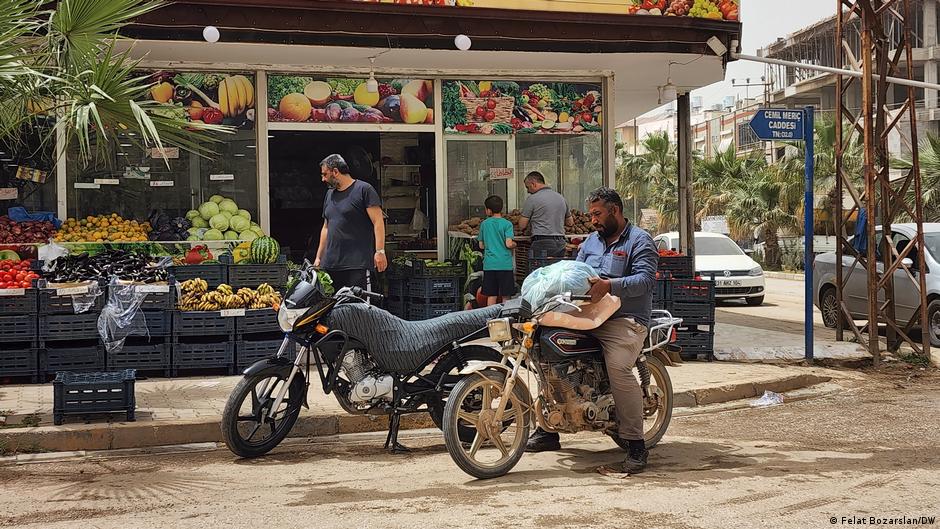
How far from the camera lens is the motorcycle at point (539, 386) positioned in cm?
649

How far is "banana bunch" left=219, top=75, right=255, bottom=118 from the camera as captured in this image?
12906 millimetres

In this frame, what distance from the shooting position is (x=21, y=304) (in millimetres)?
9914

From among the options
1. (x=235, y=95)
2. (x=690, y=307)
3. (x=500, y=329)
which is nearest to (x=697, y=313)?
(x=690, y=307)

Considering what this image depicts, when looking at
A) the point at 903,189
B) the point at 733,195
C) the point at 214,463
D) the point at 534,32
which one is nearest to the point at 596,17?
the point at 534,32

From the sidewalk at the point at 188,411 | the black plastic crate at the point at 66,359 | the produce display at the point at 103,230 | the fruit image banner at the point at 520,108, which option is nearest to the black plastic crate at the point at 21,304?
the black plastic crate at the point at 66,359

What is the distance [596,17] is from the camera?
1257cm

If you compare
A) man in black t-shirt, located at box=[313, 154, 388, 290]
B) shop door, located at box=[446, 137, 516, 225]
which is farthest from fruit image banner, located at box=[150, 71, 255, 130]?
man in black t-shirt, located at box=[313, 154, 388, 290]

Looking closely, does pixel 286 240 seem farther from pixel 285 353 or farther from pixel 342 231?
pixel 285 353

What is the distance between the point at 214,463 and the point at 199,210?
6.21m

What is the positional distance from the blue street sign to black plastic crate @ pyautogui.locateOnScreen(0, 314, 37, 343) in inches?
317

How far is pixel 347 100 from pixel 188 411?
19.4ft

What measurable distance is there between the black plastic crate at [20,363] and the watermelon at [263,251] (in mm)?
2482

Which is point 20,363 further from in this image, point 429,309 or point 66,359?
point 429,309

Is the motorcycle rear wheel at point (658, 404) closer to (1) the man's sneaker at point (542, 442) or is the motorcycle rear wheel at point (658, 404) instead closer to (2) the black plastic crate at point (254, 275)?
(1) the man's sneaker at point (542, 442)
